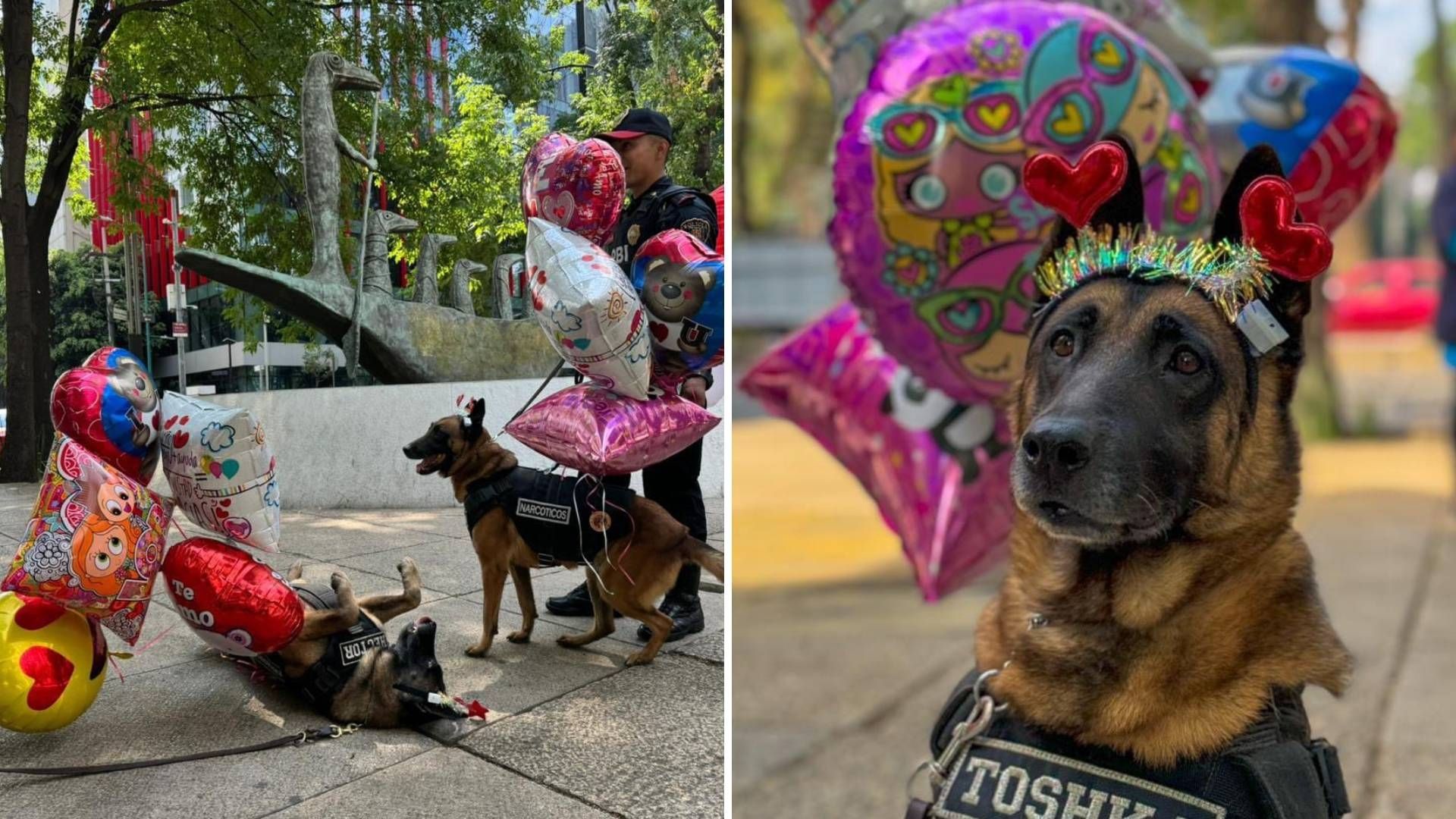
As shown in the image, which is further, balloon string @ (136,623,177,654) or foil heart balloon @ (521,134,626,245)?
balloon string @ (136,623,177,654)

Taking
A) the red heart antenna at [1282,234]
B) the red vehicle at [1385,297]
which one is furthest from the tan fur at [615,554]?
the red vehicle at [1385,297]

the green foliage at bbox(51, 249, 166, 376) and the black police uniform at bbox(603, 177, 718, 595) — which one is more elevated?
the black police uniform at bbox(603, 177, 718, 595)

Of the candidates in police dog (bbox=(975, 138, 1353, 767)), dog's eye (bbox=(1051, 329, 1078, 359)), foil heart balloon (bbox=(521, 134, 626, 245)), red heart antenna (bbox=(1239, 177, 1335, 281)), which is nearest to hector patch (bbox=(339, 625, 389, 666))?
foil heart balloon (bbox=(521, 134, 626, 245))

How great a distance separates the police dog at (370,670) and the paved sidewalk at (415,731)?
7cm

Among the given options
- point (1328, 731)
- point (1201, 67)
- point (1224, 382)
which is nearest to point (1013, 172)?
point (1201, 67)

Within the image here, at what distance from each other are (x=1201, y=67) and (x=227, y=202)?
261cm

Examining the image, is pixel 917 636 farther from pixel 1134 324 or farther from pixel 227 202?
pixel 1134 324

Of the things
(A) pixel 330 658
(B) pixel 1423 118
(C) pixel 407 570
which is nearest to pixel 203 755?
(A) pixel 330 658

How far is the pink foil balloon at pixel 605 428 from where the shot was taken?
3.06m

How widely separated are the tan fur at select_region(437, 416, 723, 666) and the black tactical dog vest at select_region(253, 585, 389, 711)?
1.56ft

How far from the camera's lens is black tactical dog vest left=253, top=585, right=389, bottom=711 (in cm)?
303

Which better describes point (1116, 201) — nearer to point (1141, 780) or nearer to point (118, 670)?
point (1141, 780)

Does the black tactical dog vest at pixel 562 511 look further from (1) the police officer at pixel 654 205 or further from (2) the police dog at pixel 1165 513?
(2) the police dog at pixel 1165 513

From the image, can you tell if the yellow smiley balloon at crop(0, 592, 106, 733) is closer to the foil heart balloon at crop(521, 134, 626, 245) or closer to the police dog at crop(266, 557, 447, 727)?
the police dog at crop(266, 557, 447, 727)
